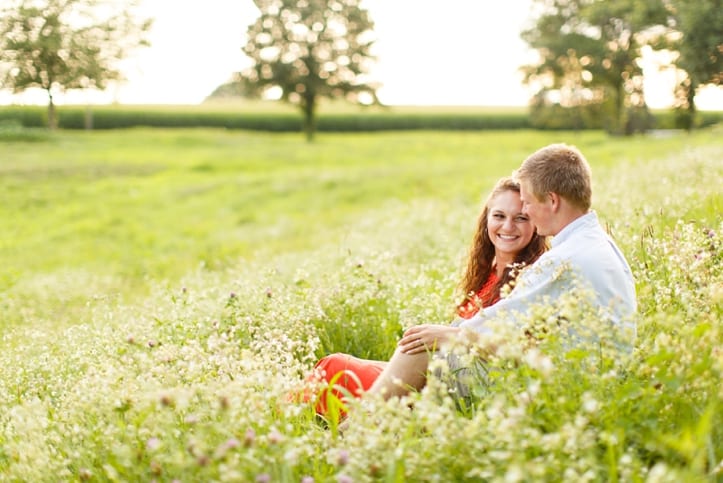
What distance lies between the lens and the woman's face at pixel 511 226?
19.4 feet

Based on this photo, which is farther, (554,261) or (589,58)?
(589,58)

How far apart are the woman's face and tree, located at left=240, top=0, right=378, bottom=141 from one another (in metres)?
47.4

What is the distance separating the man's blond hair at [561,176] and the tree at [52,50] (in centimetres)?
1521

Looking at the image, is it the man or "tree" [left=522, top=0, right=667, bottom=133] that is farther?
"tree" [left=522, top=0, right=667, bottom=133]

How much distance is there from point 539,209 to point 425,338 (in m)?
1.11

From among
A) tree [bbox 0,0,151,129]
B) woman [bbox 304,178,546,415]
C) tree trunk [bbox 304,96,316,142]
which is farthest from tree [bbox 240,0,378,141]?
woman [bbox 304,178,546,415]

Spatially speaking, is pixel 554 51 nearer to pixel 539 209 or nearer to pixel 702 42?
pixel 702 42

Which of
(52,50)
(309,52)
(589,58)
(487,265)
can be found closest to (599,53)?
(589,58)

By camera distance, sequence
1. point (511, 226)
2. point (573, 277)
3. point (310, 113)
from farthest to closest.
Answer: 1. point (310, 113)
2. point (511, 226)
3. point (573, 277)

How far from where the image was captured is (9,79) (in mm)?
17375

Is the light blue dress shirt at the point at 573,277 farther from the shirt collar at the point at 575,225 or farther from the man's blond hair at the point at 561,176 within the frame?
the man's blond hair at the point at 561,176

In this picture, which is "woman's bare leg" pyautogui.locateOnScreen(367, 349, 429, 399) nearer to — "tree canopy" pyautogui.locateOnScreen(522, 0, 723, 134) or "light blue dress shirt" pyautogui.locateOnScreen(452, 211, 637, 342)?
"light blue dress shirt" pyautogui.locateOnScreen(452, 211, 637, 342)

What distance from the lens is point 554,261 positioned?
4594 mm

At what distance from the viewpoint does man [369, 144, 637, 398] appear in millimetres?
4535
